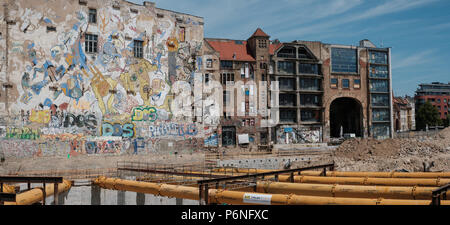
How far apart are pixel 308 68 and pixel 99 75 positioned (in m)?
37.0

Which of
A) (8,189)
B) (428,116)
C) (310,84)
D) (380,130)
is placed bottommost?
(8,189)

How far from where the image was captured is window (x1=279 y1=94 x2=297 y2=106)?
2547 inches

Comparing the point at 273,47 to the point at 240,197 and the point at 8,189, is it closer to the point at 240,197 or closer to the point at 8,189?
the point at 8,189

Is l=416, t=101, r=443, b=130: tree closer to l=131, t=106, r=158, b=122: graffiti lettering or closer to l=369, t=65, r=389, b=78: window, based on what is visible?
l=369, t=65, r=389, b=78: window

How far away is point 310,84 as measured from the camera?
2640 inches

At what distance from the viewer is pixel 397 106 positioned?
113 m

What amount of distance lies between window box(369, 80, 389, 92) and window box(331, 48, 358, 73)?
4.08 metres

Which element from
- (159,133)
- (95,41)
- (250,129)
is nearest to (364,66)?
(250,129)

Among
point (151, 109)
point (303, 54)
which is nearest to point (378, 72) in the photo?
point (303, 54)

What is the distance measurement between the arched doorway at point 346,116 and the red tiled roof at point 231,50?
75.2 feet

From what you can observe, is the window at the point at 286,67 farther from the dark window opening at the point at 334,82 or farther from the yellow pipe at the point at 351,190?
the yellow pipe at the point at 351,190

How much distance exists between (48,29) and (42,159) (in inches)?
524

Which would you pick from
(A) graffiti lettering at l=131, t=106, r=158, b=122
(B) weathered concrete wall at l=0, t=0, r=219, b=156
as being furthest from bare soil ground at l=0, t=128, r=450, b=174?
(A) graffiti lettering at l=131, t=106, r=158, b=122

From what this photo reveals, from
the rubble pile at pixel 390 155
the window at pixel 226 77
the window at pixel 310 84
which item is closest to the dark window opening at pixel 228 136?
the window at pixel 226 77
